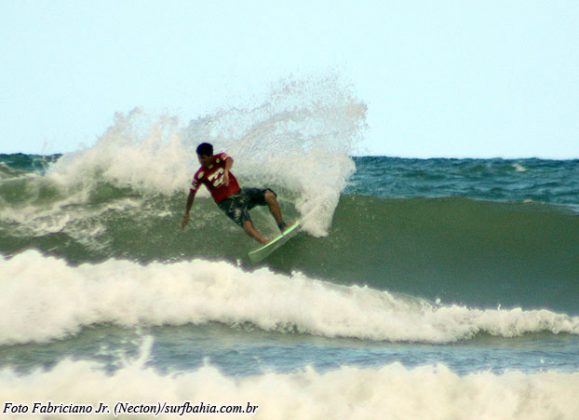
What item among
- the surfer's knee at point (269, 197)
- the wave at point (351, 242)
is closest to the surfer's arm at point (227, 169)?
the surfer's knee at point (269, 197)

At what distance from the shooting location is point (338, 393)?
557 cm

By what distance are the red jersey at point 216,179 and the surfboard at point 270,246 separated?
1087mm

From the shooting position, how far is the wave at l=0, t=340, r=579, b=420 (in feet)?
17.8

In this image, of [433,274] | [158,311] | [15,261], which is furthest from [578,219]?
[15,261]

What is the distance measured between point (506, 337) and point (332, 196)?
4.52 m

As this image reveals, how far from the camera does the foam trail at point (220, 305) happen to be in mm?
8016

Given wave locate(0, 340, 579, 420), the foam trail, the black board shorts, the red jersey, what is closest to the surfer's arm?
the red jersey

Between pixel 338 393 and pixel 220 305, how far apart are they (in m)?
3.23

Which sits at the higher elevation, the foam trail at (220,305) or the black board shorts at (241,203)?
the black board shorts at (241,203)

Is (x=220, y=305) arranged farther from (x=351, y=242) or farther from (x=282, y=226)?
(x=351, y=242)
